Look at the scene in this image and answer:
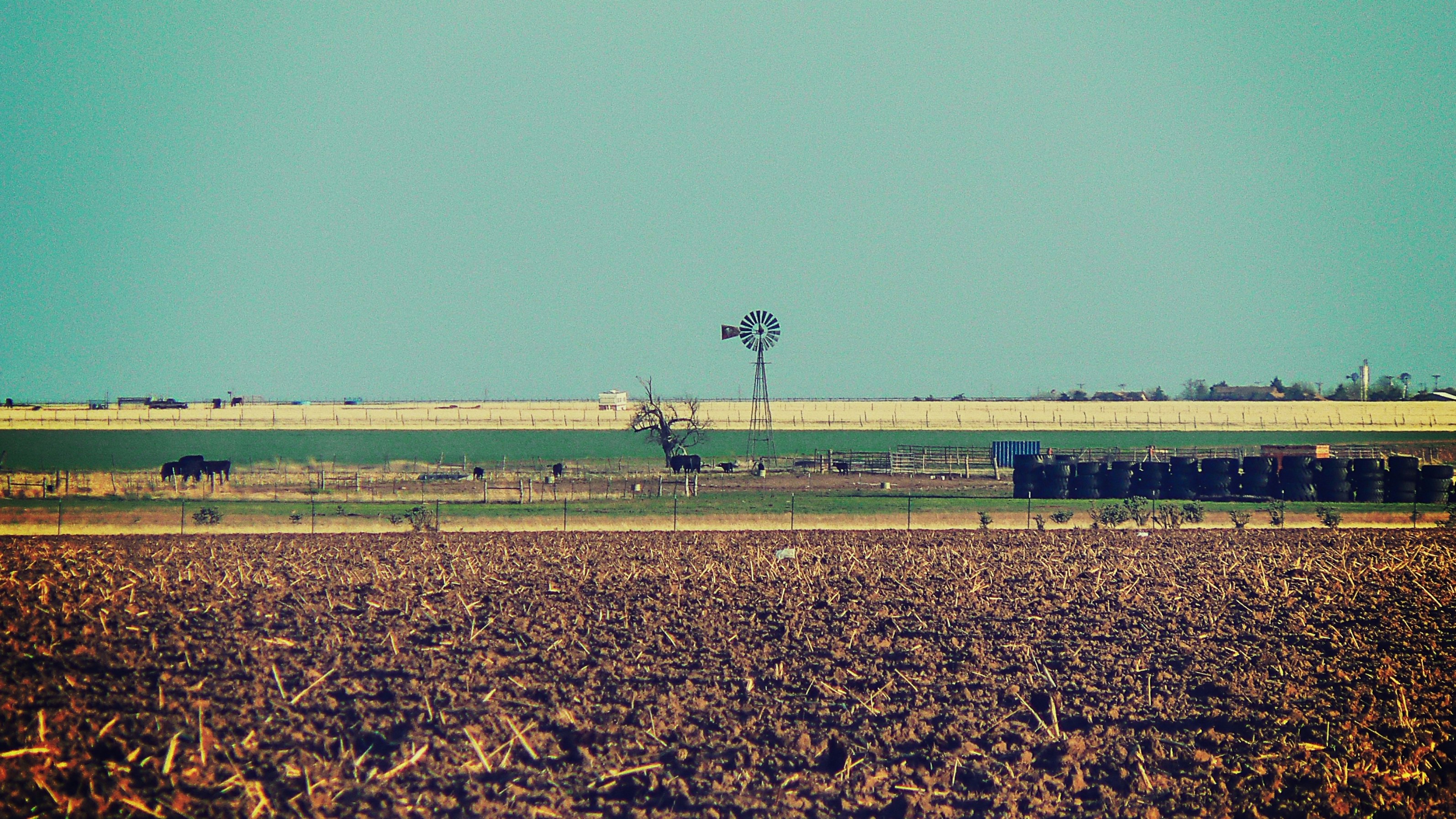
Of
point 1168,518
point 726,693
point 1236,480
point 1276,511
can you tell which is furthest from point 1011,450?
point 726,693

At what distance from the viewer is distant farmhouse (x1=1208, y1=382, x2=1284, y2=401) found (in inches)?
7101

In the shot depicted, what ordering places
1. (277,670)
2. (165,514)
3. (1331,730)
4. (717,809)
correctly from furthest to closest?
(165,514), (277,670), (1331,730), (717,809)

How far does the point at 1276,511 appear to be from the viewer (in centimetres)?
3888

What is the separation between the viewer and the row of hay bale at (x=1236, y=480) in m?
45.7

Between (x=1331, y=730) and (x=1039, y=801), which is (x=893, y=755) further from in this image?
(x=1331, y=730)

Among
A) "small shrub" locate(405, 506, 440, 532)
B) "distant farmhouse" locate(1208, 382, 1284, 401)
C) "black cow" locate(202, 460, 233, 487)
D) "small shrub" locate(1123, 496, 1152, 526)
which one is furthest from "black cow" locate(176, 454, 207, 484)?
"distant farmhouse" locate(1208, 382, 1284, 401)

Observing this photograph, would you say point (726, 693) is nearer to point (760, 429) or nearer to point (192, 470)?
point (192, 470)

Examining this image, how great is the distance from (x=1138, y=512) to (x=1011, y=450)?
29801 mm

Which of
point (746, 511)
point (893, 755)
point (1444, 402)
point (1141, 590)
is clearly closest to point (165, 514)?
point (746, 511)

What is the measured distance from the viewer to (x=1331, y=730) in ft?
40.4

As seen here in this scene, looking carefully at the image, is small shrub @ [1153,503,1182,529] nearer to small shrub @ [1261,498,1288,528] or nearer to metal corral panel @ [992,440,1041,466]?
small shrub @ [1261,498,1288,528]

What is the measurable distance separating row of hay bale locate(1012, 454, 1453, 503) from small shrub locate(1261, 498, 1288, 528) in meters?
1.56

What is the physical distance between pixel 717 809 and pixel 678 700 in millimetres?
2824

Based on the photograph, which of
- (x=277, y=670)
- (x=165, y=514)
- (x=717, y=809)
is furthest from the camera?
Answer: (x=165, y=514)
